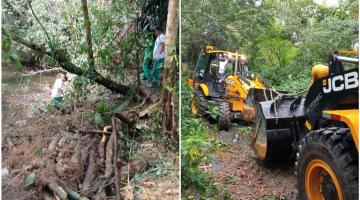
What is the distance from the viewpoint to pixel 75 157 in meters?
2.23

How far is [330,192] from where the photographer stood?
1.42 meters

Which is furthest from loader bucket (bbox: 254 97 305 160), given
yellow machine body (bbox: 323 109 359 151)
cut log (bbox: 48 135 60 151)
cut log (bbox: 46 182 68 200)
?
cut log (bbox: 48 135 60 151)

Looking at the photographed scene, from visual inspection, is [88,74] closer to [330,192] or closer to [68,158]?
[68,158]

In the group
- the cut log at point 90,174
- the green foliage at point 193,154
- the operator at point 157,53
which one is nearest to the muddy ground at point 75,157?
the cut log at point 90,174

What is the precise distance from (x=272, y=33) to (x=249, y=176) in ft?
2.76

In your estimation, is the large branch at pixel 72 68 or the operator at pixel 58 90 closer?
the large branch at pixel 72 68

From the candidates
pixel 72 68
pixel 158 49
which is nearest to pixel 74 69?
pixel 72 68

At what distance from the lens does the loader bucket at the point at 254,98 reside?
9.09 ft

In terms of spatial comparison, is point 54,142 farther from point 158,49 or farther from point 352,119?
point 352,119

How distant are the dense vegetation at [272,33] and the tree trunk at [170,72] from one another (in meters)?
0.08

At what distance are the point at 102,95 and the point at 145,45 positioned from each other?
547mm

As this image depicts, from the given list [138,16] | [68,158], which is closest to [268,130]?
[68,158]

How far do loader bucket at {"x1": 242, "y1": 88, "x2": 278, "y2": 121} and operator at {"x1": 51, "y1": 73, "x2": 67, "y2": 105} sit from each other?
1455mm

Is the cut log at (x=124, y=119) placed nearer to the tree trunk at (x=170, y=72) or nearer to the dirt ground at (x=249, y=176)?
the tree trunk at (x=170, y=72)
